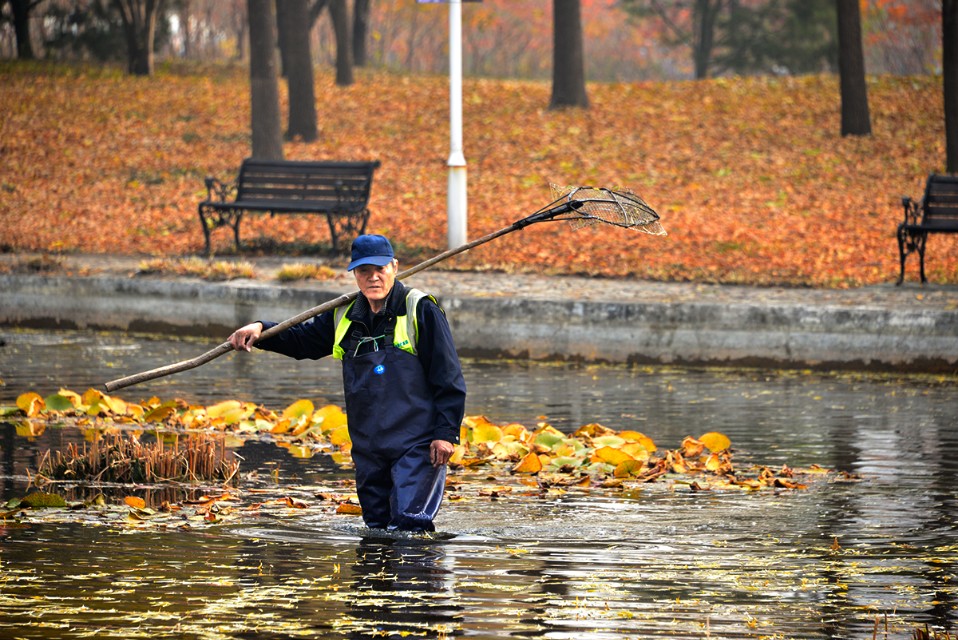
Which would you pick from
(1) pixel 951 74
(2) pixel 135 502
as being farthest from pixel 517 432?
(1) pixel 951 74

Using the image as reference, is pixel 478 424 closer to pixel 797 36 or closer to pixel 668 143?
pixel 668 143

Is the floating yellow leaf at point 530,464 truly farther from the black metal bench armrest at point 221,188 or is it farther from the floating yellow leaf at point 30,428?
the black metal bench armrest at point 221,188

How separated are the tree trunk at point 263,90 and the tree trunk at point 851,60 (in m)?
9.13

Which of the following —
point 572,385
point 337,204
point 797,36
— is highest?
point 797,36

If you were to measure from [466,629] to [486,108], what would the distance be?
24.7 meters

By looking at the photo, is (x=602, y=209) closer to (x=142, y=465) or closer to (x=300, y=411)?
(x=142, y=465)

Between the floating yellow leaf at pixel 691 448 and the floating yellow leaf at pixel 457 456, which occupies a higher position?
the floating yellow leaf at pixel 691 448

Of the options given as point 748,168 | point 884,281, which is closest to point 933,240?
point 884,281

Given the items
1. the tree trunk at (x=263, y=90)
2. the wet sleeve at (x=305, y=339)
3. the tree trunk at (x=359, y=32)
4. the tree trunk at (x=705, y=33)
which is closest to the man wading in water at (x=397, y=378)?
the wet sleeve at (x=305, y=339)

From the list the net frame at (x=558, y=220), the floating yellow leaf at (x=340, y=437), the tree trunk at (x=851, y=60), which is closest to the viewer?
the net frame at (x=558, y=220)

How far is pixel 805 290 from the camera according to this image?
1658 centimetres

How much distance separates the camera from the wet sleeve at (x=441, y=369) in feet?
22.7

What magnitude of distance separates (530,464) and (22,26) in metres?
31.7

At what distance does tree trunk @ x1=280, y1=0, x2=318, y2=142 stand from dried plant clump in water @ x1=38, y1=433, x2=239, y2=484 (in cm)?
1806
